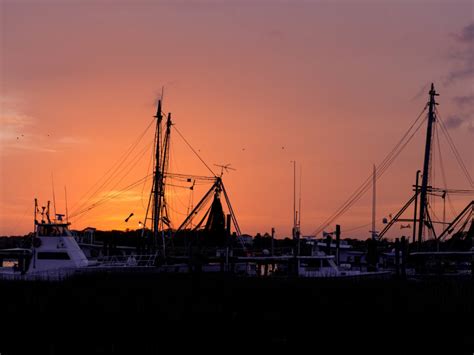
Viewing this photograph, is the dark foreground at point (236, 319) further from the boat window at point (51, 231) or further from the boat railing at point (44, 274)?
the boat window at point (51, 231)

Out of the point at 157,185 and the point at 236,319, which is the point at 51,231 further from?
the point at 236,319

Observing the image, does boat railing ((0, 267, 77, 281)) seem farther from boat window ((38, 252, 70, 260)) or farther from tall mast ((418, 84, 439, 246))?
tall mast ((418, 84, 439, 246))

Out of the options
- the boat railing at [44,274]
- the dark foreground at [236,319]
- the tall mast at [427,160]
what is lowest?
the dark foreground at [236,319]

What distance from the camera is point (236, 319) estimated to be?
32.2m

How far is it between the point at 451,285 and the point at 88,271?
25.8 meters

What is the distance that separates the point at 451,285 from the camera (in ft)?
150

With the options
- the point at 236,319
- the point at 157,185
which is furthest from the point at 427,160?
the point at 236,319

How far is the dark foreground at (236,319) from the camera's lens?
90.5 feet

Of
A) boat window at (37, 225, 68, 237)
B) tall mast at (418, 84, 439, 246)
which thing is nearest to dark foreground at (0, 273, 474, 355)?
boat window at (37, 225, 68, 237)

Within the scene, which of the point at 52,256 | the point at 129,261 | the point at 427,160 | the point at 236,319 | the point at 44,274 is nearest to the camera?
the point at 236,319

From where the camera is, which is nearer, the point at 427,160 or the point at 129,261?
the point at 129,261

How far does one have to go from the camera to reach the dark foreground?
90.5 ft

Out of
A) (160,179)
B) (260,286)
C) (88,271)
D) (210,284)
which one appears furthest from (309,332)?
(160,179)

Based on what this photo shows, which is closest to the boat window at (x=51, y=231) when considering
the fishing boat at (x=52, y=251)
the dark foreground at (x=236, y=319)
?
the fishing boat at (x=52, y=251)
